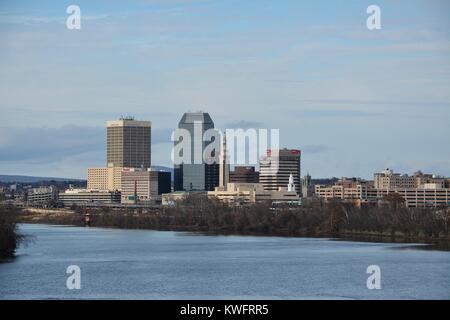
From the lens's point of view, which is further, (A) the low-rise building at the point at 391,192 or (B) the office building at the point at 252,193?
(B) the office building at the point at 252,193

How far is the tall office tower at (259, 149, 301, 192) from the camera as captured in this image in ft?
399

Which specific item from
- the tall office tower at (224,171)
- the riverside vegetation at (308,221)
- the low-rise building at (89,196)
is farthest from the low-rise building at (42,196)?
the riverside vegetation at (308,221)

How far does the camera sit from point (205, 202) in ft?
267

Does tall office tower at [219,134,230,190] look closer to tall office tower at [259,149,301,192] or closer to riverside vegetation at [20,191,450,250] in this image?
tall office tower at [259,149,301,192]

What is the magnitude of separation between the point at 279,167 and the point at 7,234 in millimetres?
88793

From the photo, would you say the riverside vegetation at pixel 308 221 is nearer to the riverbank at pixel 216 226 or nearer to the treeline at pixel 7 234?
the riverbank at pixel 216 226

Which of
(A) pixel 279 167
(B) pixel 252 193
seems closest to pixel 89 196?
(A) pixel 279 167

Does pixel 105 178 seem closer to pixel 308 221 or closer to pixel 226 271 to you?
pixel 308 221

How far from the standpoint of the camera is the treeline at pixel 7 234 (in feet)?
115

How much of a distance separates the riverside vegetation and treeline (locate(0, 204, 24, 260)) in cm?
1720

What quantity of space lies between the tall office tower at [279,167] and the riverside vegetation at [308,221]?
37.0 meters

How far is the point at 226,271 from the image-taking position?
31.5m
